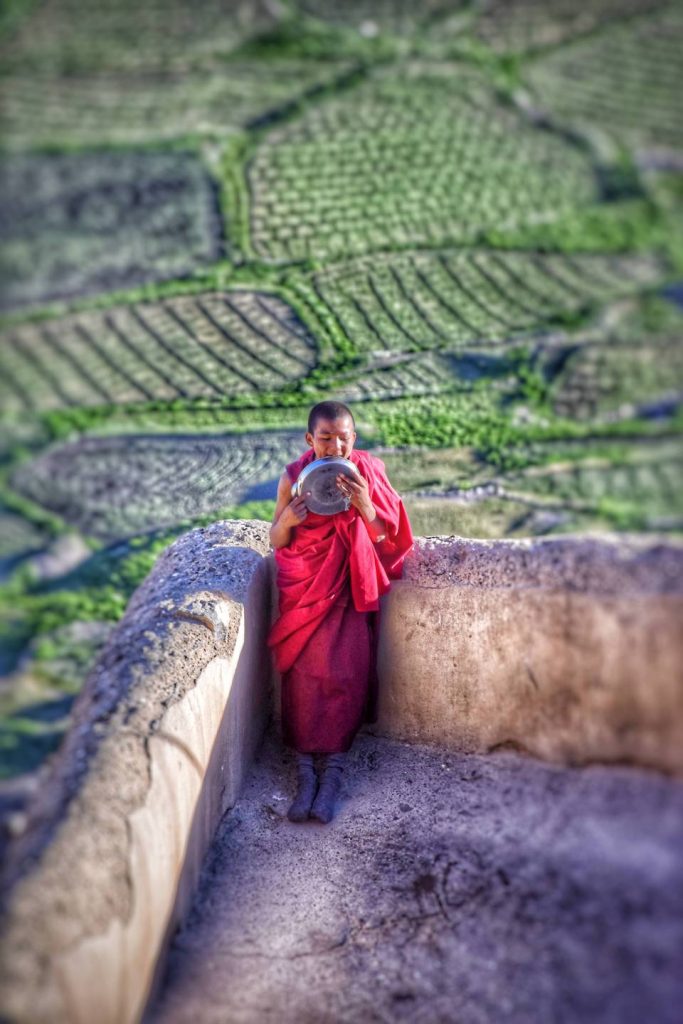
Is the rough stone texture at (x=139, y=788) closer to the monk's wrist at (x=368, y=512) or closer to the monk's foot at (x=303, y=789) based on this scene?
the monk's foot at (x=303, y=789)

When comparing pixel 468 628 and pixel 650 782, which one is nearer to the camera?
pixel 650 782

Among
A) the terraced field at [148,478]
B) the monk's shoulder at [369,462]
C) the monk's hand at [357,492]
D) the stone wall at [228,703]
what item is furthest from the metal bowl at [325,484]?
the terraced field at [148,478]

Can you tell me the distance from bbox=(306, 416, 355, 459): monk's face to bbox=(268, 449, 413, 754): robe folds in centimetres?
9

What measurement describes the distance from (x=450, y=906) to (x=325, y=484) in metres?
1.01

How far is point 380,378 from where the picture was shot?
14.3ft

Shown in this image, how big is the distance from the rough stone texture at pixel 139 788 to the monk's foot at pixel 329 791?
0.21 meters

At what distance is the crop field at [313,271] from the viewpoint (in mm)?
4066

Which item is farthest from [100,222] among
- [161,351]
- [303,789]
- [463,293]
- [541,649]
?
[541,649]

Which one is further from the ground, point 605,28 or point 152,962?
point 605,28

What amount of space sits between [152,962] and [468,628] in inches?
→ 38.1

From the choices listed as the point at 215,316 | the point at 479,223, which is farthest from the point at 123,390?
the point at 479,223

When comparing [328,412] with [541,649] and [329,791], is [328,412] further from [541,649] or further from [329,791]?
[329,791]

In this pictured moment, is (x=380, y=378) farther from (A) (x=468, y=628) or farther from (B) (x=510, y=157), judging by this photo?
(A) (x=468, y=628)

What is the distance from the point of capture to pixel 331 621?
2.58 m
